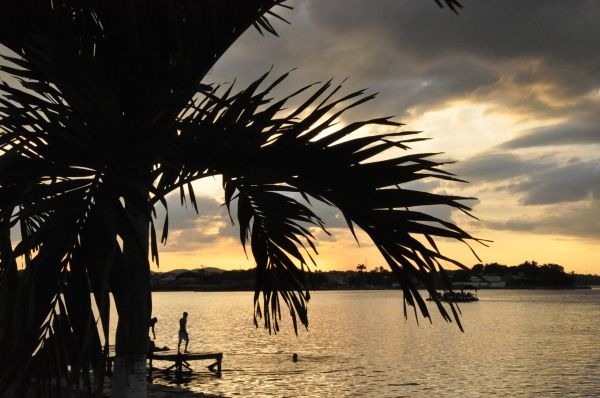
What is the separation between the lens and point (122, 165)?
3076mm

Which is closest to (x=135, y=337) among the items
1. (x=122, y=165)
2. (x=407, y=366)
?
(x=122, y=165)

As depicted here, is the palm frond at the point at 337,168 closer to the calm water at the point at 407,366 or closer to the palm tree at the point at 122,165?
the palm tree at the point at 122,165

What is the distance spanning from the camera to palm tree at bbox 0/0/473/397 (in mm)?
2926

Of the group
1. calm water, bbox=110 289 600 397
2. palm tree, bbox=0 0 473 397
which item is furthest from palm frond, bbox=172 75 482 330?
calm water, bbox=110 289 600 397

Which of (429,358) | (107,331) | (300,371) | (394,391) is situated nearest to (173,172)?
(107,331)

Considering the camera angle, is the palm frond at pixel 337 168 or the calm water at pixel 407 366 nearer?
the palm frond at pixel 337 168

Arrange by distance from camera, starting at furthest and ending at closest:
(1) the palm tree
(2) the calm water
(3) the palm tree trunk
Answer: (2) the calm water, (3) the palm tree trunk, (1) the palm tree

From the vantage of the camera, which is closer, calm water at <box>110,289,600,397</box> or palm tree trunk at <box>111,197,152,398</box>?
palm tree trunk at <box>111,197,152,398</box>

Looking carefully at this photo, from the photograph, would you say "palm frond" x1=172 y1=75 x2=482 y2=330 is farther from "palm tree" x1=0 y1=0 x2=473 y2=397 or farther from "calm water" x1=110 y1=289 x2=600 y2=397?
"calm water" x1=110 y1=289 x2=600 y2=397

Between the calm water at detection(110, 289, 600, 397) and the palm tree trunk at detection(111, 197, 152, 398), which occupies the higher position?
the palm tree trunk at detection(111, 197, 152, 398)

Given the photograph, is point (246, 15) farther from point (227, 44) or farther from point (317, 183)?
point (317, 183)

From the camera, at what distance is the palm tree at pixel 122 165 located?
115 inches

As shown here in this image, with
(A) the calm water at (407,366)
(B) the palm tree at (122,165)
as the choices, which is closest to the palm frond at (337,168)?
(B) the palm tree at (122,165)

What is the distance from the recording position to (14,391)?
9.36ft
